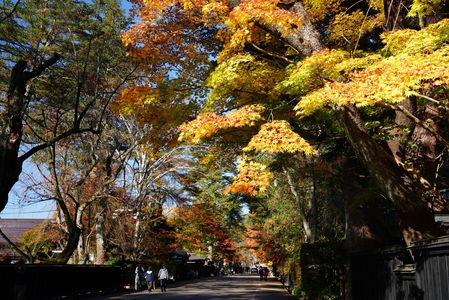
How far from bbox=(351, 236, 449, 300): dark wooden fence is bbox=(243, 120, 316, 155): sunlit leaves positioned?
2917mm

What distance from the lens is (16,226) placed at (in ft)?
147

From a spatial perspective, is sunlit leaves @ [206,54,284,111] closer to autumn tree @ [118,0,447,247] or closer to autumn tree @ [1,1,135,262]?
autumn tree @ [118,0,447,247]

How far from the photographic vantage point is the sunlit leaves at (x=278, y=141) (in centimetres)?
1004

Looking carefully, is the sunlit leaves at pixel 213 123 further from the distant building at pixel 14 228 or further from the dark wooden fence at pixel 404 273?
the distant building at pixel 14 228

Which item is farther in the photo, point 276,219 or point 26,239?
point 26,239

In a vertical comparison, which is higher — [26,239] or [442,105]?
[442,105]

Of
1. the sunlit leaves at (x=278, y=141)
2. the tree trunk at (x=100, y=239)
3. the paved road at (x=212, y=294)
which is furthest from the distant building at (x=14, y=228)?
the sunlit leaves at (x=278, y=141)

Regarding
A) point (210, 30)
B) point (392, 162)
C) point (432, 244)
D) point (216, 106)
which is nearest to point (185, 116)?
point (216, 106)

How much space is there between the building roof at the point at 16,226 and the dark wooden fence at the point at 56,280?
16695mm

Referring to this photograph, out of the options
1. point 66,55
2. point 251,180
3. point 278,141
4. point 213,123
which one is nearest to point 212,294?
point 66,55

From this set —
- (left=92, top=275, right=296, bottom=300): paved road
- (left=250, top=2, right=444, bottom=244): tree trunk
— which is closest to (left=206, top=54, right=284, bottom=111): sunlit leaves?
(left=250, top=2, right=444, bottom=244): tree trunk

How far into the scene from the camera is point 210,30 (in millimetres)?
16875

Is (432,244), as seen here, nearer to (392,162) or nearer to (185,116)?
(392,162)

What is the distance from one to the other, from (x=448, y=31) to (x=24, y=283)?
16.3m
